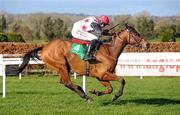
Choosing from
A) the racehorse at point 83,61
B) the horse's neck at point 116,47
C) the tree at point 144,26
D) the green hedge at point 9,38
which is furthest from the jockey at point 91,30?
the tree at point 144,26

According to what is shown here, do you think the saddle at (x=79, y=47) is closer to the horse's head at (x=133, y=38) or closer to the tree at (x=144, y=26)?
the horse's head at (x=133, y=38)

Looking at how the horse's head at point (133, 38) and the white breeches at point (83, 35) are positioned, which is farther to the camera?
the horse's head at point (133, 38)

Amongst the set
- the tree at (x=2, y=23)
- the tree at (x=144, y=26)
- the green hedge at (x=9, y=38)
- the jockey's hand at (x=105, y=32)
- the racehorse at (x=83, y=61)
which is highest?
the jockey's hand at (x=105, y=32)

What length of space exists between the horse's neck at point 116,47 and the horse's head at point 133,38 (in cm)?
11

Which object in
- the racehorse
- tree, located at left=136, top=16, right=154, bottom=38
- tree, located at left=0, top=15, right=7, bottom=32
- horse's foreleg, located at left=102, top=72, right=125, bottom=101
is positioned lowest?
tree, located at left=0, top=15, right=7, bottom=32

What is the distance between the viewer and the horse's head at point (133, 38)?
442 inches

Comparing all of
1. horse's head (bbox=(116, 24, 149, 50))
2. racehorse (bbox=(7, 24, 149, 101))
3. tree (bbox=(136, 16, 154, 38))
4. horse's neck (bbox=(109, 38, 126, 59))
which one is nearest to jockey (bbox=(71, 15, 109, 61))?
racehorse (bbox=(7, 24, 149, 101))

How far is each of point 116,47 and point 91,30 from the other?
76 cm

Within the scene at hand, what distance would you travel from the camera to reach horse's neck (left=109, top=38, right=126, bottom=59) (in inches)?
435

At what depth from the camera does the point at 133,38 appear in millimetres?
11250

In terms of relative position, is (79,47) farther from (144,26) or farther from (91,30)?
(144,26)

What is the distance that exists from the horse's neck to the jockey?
348mm

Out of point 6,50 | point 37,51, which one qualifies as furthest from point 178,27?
point 37,51

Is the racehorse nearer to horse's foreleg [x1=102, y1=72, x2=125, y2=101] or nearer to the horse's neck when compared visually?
the horse's neck
